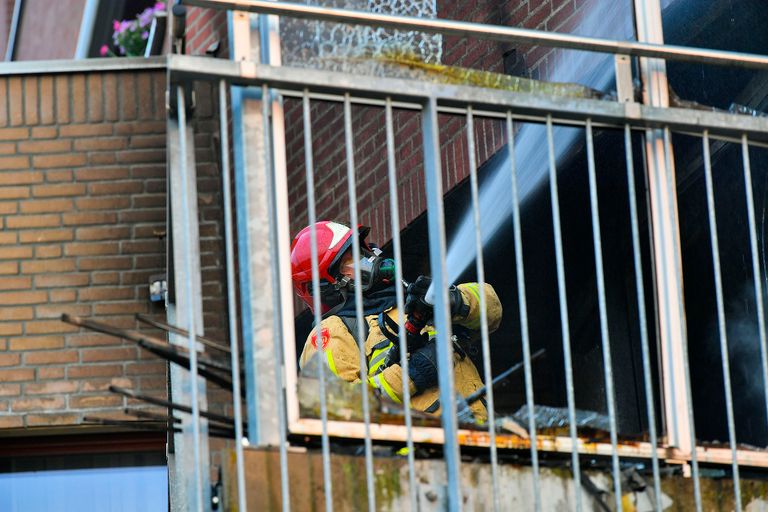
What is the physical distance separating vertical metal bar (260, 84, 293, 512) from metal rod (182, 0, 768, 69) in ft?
0.73

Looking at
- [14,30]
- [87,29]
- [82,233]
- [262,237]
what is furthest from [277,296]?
[14,30]

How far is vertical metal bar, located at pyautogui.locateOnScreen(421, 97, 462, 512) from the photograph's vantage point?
3.53 m

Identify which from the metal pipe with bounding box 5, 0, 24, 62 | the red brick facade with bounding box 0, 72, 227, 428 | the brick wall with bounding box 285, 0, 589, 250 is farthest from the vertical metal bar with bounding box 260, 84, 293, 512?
the metal pipe with bounding box 5, 0, 24, 62

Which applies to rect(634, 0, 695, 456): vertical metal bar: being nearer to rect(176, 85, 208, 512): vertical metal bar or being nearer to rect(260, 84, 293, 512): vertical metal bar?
rect(260, 84, 293, 512): vertical metal bar

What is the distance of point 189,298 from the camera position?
3.44m

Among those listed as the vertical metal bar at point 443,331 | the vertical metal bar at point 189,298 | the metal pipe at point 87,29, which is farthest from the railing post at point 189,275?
the metal pipe at point 87,29

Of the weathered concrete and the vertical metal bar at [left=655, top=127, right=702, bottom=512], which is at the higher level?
the vertical metal bar at [left=655, top=127, right=702, bottom=512]

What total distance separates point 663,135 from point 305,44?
106cm

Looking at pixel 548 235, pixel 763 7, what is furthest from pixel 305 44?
pixel 548 235

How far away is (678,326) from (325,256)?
207cm

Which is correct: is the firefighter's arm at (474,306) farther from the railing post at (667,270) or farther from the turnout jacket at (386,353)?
the railing post at (667,270)

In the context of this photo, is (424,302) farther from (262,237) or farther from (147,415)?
(147,415)

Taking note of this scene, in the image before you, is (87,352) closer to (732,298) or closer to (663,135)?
(732,298)

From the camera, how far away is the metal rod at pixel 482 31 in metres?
3.64
